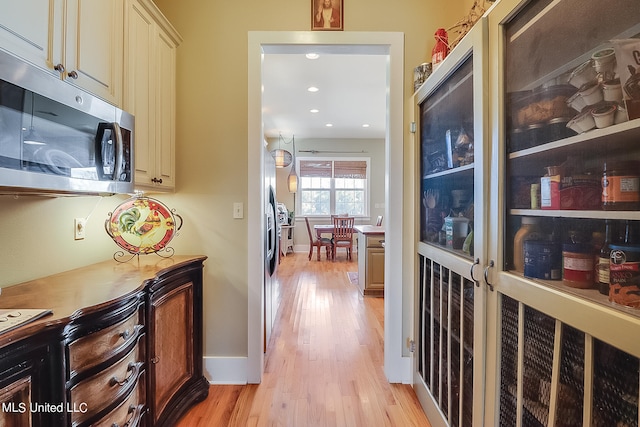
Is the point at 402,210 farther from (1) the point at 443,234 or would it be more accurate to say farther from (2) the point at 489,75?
(2) the point at 489,75

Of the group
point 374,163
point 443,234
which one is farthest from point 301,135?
point 443,234

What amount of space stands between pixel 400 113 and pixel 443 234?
0.86 meters

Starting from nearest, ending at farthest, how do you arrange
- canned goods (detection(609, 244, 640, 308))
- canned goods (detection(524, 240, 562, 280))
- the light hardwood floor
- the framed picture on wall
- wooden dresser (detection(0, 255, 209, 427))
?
canned goods (detection(609, 244, 640, 308)), wooden dresser (detection(0, 255, 209, 427)), canned goods (detection(524, 240, 562, 280)), the light hardwood floor, the framed picture on wall

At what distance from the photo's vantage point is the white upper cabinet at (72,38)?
965mm

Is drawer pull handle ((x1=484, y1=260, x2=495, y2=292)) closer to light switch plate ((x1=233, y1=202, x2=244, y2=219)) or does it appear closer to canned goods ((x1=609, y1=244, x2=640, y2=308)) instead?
canned goods ((x1=609, y1=244, x2=640, y2=308))

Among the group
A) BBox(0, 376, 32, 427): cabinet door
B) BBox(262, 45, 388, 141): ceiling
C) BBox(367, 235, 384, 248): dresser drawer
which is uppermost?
BBox(262, 45, 388, 141): ceiling

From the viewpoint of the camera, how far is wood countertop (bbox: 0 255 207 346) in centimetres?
90

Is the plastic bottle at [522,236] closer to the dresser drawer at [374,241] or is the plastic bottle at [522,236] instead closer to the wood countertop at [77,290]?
the wood countertop at [77,290]

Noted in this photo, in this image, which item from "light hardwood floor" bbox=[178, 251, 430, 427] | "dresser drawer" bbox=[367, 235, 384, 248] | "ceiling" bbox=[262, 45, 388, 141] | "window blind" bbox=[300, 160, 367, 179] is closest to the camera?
"light hardwood floor" bbox=[178, 251, 430, 427]

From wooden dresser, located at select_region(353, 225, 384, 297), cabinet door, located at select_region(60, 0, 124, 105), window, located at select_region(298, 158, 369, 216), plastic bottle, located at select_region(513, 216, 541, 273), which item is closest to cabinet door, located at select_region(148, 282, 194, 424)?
cabinet door, located at select_region(60, 0, 124, 105)

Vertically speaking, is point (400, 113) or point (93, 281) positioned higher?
point (400, 113)

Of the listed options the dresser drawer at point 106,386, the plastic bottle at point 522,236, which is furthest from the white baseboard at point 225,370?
the plastic bottle at point 522,236

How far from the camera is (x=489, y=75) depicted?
114 cm

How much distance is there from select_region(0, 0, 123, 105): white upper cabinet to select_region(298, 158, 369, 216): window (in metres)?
6.28
